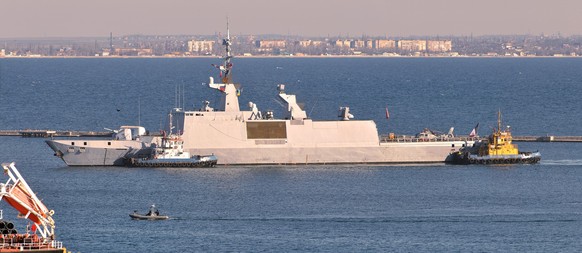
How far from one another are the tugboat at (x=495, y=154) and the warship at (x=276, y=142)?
57cm

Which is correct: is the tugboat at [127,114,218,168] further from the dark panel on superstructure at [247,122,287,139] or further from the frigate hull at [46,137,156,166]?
the dark panel on superstructure at [247,122,287,139]

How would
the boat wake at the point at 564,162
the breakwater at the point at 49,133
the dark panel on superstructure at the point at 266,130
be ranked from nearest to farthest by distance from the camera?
the dark panel on superstructure at the point at 266,130 → the boat wake at the point at 564,162 → the breakwater at the point at 49,133

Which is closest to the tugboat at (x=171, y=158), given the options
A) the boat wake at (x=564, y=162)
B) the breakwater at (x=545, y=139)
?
the boat wake at (x=564, y=162)

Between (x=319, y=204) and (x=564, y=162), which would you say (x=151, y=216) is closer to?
(x=319, y=204)

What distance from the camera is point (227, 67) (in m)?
97.6

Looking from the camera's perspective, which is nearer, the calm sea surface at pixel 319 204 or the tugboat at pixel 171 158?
the calm sea surface at pixel 319 204

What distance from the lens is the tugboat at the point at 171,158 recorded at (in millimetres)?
91688

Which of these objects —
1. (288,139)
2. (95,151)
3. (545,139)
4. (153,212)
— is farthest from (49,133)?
(153,212)

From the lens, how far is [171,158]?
91.9 meters

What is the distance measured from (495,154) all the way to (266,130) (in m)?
15.9

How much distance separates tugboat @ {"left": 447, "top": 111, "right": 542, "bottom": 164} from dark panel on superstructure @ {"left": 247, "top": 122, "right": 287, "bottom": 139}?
39.4ft

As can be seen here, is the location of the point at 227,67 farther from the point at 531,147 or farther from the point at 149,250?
the point at 149,250

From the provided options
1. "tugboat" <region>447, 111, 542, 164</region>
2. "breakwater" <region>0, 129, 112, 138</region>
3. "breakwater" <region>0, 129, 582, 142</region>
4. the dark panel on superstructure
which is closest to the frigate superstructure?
the dark panel on superstructure

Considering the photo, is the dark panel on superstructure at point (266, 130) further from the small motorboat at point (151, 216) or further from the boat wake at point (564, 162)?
the small motorboat at point (151, 216)
